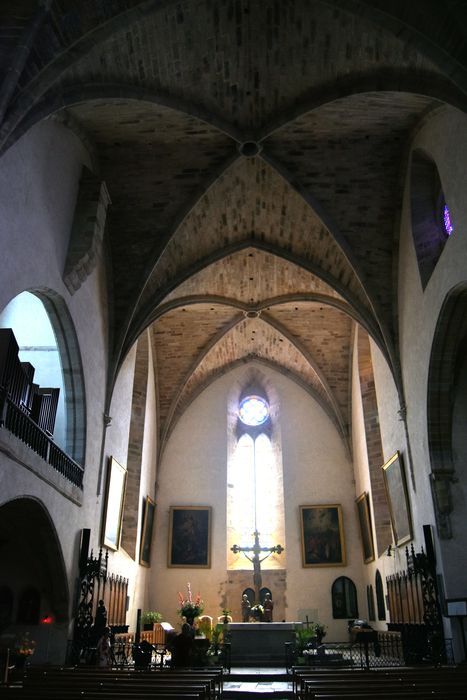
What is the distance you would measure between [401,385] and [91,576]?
27.2ft

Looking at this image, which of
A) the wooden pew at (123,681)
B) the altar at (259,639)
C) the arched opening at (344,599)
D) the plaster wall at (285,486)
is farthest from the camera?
the plaster wall at (285,486)

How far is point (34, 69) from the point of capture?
8.30 meters

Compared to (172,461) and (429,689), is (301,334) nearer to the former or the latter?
(172,461)

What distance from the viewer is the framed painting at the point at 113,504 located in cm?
1506

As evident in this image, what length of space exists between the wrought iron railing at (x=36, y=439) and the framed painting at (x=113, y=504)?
6.90 ft

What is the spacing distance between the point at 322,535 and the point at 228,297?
8727 millimetres

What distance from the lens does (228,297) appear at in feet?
63.3

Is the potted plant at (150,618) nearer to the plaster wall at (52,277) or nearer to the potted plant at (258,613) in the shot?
the potted plant at (258,613)

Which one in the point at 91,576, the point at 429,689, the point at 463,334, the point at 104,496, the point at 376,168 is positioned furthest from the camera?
the point at 104,496

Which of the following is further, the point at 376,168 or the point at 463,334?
the point at 376,168

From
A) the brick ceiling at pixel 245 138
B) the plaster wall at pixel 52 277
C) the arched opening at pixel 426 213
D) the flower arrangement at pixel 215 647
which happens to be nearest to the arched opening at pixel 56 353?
the plaster wall at pixel 52 277

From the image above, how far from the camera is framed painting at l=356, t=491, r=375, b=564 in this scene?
19.0 m

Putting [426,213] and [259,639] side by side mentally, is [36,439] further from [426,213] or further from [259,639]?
[426,213]

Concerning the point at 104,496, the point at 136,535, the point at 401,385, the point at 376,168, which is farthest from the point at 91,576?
the point at 376,168
